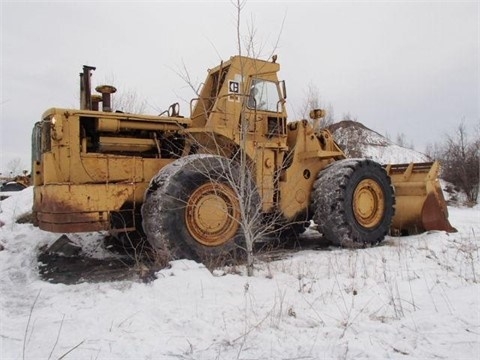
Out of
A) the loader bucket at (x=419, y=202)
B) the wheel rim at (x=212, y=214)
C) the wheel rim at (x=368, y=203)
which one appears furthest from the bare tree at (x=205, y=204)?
the loader bucket at (x=419, y=202)

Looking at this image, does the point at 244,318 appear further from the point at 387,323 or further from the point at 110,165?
the point at 110,165

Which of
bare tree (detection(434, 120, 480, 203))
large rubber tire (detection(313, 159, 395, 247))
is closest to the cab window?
large rubber tire (detection(313, 159, 395, 247))

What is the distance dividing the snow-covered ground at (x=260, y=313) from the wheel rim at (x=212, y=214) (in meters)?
0.76

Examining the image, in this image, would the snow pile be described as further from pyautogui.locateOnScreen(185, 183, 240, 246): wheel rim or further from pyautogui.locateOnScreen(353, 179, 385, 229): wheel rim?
pyautogui.locateOnScreen(185, 183, 240, 246): wheel rim

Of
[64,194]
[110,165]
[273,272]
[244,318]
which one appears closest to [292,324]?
[244,318]

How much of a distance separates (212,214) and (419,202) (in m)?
4.51

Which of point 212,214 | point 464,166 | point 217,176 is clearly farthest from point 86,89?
point 464,166

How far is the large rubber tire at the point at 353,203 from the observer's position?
25.7ft

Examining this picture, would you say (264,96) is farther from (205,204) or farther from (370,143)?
(370,143)

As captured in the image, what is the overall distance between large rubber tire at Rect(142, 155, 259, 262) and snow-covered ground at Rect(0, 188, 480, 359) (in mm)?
557

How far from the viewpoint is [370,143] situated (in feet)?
110

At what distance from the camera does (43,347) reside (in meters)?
3.38

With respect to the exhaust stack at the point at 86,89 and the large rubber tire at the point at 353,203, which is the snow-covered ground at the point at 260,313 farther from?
the exhaust stack at the point at 86,89

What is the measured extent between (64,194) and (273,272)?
9.14 feet
